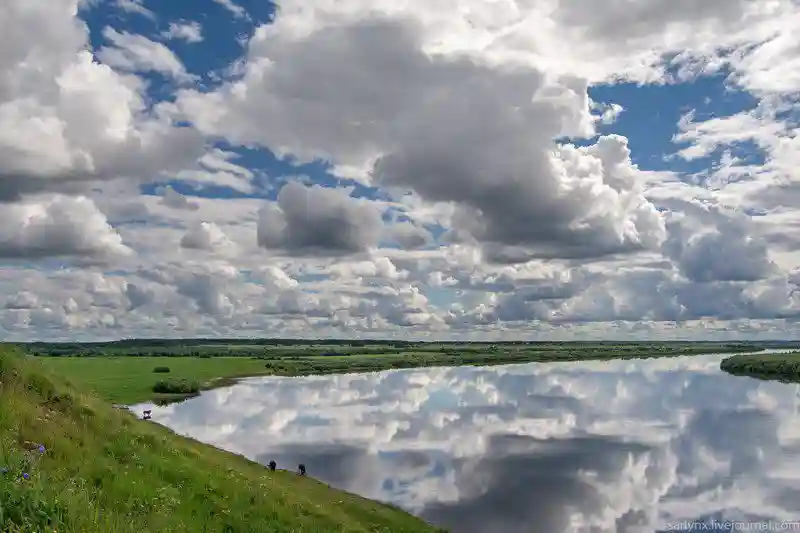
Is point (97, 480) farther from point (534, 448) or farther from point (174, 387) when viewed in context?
point (174, 387)

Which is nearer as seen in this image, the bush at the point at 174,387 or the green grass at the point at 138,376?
the green grass at the point at 138,376

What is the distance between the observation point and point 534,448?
6075 centimetres

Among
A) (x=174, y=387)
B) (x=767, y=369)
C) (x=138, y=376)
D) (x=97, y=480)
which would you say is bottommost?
(x=138, y=376)

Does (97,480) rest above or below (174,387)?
above

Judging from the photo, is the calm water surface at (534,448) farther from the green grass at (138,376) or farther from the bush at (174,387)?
the green grass at (138,376)

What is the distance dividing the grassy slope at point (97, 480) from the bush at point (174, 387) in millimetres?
87952

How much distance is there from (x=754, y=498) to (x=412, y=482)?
78.6 ft

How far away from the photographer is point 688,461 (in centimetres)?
5475

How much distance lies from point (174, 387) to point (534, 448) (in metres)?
68.2

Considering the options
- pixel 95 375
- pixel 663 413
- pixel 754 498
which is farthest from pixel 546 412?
pixel 95 375

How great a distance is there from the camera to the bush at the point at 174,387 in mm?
105000

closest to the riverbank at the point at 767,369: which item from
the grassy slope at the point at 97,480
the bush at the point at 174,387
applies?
the bush at the point at 174,387

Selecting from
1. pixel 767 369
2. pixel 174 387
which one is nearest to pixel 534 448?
pixel 174 387

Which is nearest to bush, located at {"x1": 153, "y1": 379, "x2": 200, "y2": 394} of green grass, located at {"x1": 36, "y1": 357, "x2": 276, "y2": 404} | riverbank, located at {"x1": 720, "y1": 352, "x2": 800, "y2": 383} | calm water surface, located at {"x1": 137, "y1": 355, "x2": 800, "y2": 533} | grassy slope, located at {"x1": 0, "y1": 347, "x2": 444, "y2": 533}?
green grass, located at {"x1": 36, "y1": 357, "x2": 276, "y2": 404}
